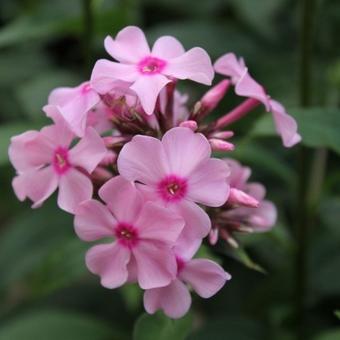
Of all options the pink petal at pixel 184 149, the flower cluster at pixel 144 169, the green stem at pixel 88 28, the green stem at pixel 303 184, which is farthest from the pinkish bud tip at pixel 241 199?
the green stem at pixel 88 28

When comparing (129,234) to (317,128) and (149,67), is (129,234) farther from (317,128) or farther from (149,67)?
(317,128)

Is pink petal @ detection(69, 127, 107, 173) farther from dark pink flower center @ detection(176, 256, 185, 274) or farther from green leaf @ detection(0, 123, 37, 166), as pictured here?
green leaf @ detection(0, 123, 37, 166)

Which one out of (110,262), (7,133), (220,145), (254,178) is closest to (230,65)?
(220,145)

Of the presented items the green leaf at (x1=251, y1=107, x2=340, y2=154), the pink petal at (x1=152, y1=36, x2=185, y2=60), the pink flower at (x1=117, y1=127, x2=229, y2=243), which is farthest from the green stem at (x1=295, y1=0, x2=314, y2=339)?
the pink flower at (x1=117, y1=127, x2=229, y2=243)

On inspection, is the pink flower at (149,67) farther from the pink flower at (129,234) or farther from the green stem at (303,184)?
the green stem at (303,184)

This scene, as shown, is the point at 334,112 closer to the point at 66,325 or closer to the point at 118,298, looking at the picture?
the point at 66,325

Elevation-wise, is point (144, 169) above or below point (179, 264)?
above
